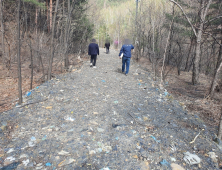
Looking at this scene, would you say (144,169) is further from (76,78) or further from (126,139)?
(76,78)

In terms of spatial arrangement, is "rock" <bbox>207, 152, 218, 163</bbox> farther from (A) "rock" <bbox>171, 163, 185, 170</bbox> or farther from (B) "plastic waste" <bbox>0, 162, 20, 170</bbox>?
(B) "plastic waste" <bbox>0, 162, 20, 170</bbox>

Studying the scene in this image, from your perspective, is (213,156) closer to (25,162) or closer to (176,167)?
(176,167)

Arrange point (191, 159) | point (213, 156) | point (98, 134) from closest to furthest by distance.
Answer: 1. point (191, 159)
2. point (213, 156)
3. point (98, 134)

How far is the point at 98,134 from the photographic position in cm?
314

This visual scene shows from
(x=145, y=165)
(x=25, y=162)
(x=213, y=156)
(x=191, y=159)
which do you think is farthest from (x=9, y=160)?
(x=213, y=156)

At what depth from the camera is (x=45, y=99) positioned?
4.63 meters

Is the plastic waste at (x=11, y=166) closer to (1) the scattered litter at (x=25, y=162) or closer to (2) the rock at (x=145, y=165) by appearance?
(1) the scattered litter at (x=25, y=162)

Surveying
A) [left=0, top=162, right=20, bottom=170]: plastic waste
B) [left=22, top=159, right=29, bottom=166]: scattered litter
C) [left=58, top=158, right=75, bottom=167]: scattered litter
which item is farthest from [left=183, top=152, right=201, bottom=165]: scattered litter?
[left=0, top=162, right=20, bottom=170]: plastic waste

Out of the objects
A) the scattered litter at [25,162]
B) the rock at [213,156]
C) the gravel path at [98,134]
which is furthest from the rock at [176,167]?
the scattered litter at [25,162]

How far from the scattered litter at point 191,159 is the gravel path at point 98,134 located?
51 mm

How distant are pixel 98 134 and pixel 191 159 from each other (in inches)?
73.2

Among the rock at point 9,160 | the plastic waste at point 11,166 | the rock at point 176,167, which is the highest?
the rock at point 9,160

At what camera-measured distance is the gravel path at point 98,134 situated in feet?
8.10

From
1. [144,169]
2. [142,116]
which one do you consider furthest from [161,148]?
[142,116]
